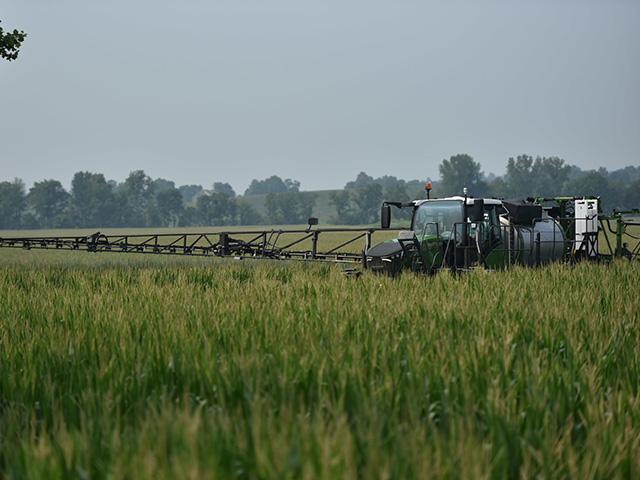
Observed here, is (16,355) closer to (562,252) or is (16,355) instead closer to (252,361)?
(252,361)

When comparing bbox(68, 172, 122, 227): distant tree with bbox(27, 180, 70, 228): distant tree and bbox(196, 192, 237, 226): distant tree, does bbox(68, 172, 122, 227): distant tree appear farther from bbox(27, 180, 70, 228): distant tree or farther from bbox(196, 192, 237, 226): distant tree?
bbox(196, 192, 237, 226): distant tree

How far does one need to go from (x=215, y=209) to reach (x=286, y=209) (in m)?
23.3

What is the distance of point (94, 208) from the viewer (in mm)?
167375

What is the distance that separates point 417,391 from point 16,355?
3.57 metres

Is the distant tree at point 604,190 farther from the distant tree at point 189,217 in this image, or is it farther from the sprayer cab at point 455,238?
the sprayer cab at point 455,238

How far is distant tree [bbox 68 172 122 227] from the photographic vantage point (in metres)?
168

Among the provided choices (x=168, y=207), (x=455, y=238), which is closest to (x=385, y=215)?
(x=455, y=238)

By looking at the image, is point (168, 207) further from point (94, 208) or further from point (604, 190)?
point (604, 190)

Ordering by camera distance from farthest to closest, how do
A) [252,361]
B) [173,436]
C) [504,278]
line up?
[504,278] < [252,361] < [173,436]

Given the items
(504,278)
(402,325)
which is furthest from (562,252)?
(402,325)

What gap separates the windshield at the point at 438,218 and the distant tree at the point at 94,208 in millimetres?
A: 160400

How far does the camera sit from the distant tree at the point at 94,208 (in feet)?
550

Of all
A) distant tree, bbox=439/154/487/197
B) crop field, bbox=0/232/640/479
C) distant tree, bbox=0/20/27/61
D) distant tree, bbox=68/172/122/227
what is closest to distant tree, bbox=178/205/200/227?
distant tree, bbox=68/172/122/227

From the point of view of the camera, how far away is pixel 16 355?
6.10 metres
